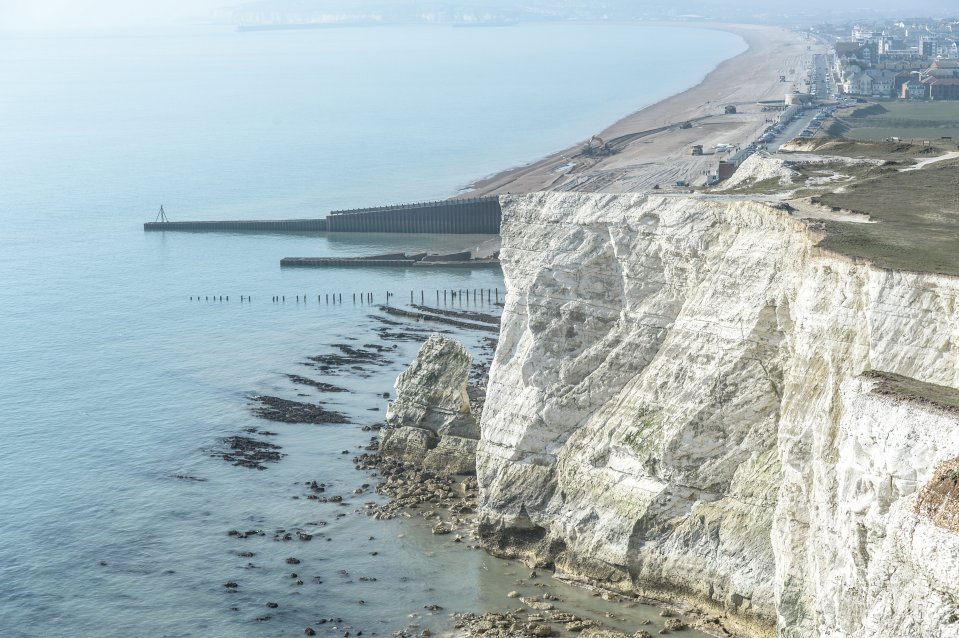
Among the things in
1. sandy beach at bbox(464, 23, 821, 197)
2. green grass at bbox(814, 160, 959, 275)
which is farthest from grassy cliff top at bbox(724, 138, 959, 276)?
sandy beach at bbox(464, 23, 821, 197)

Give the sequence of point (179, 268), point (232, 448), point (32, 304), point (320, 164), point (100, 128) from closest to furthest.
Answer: point (232, 448)
point (32, 304)
point (179, 268)
point (320, 164)
point (100, 128)

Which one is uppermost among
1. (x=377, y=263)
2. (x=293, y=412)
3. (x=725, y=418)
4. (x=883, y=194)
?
(x=883, y=194)

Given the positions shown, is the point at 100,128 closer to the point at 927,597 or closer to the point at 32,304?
the point at 32,304

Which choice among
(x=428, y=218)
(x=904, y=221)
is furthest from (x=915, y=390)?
(x=428, y=218)

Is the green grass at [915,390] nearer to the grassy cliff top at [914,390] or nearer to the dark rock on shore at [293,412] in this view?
the grassy cliff top at [914,390]

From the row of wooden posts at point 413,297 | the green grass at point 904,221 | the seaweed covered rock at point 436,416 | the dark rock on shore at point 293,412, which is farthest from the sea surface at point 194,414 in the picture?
the green grass at point 904,221

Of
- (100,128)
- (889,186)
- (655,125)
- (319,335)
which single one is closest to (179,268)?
(319,335)

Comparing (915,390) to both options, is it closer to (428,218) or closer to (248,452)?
(248,452)
